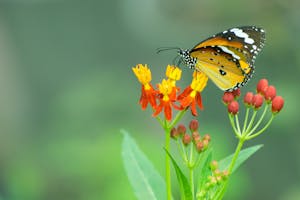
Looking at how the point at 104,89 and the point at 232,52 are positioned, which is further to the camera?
the point at 104,89

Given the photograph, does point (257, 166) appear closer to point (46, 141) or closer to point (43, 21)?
point (46, 141)

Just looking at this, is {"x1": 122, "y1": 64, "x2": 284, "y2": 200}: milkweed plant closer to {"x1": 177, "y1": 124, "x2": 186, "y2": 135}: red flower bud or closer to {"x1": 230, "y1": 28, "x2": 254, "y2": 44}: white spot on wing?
{"x1": 177, "y1": 124, "x2": 186, "y2": 135}: red flower bud

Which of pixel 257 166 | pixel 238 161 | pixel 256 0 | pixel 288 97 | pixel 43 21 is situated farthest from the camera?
pixel 43 21

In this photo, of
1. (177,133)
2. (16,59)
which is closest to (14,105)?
(16,59)

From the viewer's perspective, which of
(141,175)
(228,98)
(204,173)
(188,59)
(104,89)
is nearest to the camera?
(204,173)

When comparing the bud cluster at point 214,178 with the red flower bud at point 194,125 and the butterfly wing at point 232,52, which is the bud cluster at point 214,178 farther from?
the butterfly wing at point 232,52

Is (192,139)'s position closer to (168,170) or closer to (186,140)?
(186,140)

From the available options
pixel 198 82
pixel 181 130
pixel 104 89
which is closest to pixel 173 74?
pixel 198 82
